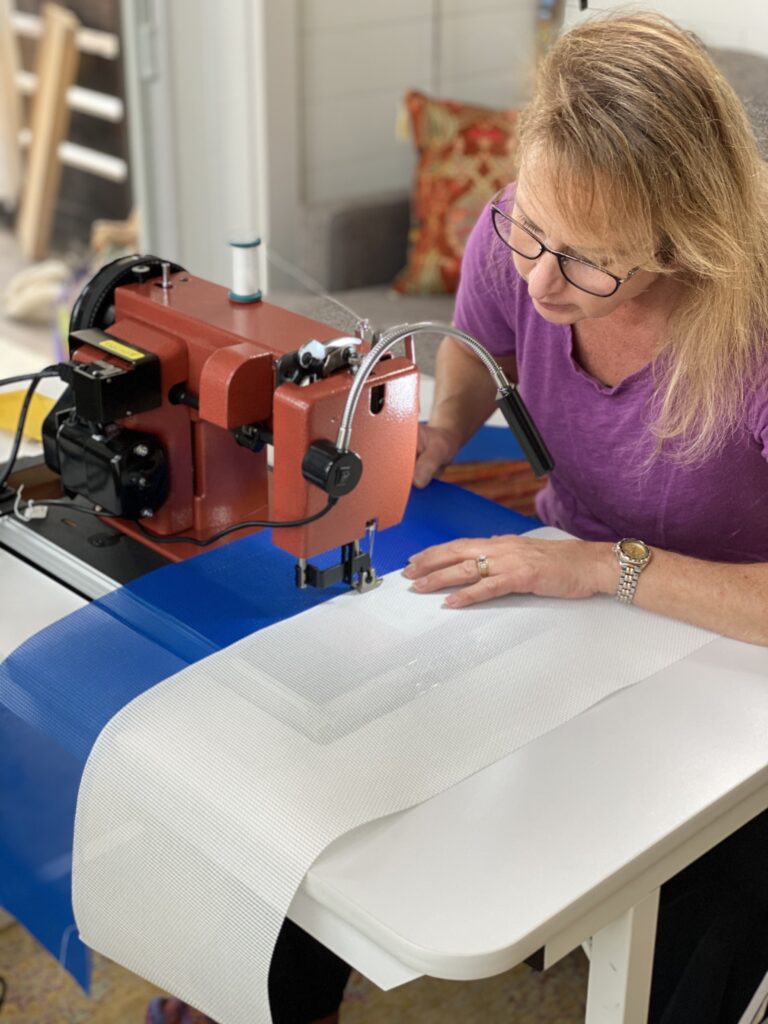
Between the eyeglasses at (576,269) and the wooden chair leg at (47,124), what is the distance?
3.18m

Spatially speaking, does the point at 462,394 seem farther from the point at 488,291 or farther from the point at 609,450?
the point at 609,450

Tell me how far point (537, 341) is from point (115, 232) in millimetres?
2606

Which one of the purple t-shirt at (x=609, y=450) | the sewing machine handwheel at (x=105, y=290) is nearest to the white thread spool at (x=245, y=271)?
the sewing machine handwheel at (x=105, y=290)

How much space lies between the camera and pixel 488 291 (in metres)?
1.71

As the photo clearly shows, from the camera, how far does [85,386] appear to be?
4.38 ft

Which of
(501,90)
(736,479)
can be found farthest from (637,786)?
(501,90)

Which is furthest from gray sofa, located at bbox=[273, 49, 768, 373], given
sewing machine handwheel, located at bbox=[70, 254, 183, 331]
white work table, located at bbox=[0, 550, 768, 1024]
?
white work table, located at bbox=[0, 550, 768, 1024]

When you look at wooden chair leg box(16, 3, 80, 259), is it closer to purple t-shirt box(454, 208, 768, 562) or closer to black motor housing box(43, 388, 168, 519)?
purple t-shirt box(454, 208, 768, 562)

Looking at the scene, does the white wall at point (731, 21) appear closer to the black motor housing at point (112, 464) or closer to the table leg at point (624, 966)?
the black motor housing at point (112, 464)

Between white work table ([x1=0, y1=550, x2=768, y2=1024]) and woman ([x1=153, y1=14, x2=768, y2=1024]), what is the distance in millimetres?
168

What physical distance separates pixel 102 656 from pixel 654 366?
69cm

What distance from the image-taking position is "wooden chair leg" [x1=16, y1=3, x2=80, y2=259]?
413 cm

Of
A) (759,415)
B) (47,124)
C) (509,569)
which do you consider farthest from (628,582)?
(47,124)

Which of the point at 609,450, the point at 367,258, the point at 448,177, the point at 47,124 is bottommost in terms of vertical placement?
the point at 367,258
